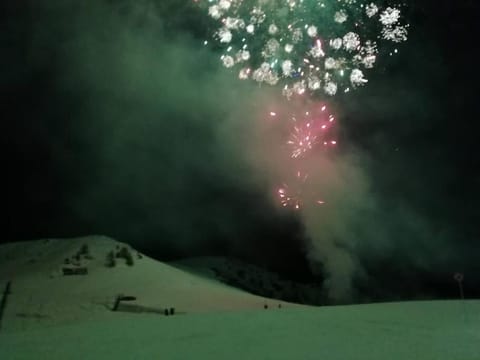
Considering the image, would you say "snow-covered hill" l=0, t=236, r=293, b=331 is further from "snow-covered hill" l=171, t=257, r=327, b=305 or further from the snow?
"snow-covered hill" l=171, t=257, r=327, b=305

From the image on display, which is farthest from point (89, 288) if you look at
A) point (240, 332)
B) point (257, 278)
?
point (257, 278)

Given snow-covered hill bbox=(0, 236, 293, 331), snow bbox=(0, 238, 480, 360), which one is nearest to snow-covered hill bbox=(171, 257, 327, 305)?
snow-covered hill bbox=(0, 236, 293, 331)

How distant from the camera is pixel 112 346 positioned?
25.0 ft

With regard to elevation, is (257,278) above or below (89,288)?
above

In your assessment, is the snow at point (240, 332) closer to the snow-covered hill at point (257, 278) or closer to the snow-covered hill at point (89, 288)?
the snow-covered hill at point (89, 288)

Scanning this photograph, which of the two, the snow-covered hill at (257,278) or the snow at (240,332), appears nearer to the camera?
the snow at (240,332)

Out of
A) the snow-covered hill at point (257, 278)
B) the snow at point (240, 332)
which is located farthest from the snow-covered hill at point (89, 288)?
the snow-covered hill at point (257, 278)

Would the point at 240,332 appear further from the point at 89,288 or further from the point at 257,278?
the point at 257,278

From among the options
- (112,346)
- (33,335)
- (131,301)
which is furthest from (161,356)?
(131,301)

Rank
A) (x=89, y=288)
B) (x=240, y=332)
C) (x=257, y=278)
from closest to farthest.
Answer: (x=240, y=332) < (x=89, y=288) < (x=257, y=278)

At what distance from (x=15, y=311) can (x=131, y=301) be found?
3.39 m

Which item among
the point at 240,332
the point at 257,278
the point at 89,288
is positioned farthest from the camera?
the point at 257,278

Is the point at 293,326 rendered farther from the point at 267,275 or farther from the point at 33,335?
the point at 267,275

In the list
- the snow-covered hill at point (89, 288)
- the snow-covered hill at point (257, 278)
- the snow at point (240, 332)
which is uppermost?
the snow-covered hill at point (257, 278)
